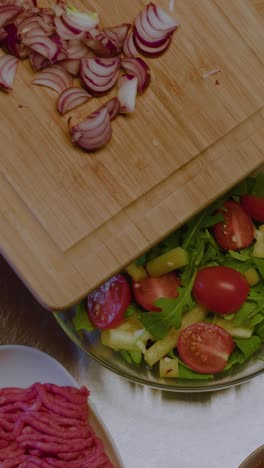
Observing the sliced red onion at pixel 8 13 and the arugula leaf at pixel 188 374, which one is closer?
the sliced red onion at pixel 8 13

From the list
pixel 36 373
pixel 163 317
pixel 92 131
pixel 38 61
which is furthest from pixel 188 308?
pixel 38 61

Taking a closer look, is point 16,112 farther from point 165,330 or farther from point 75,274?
point 165,330

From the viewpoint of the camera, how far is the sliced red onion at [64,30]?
114 centimetres

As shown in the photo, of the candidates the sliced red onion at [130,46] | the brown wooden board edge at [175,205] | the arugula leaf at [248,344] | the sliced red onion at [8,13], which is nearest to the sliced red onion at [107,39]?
the sliced red onion at [130,46]

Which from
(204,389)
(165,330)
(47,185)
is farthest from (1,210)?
(204,389)

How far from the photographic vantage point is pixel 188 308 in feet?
4.43

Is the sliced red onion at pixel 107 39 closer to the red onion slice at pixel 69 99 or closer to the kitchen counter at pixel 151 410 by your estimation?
the red onion slice at pixel 69 99

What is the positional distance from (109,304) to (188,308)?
0.14m

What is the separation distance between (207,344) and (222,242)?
0.19m

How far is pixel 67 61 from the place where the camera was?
1.13 metres

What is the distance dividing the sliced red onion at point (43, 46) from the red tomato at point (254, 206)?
48 centimetres

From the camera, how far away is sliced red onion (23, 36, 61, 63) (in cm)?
112

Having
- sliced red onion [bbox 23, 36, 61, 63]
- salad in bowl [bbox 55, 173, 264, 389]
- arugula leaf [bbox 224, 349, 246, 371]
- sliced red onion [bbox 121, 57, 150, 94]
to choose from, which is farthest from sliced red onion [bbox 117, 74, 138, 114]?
arugula leaf [bbox 224, 349, 246, 371]

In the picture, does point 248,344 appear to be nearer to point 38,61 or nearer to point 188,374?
point 188,374
